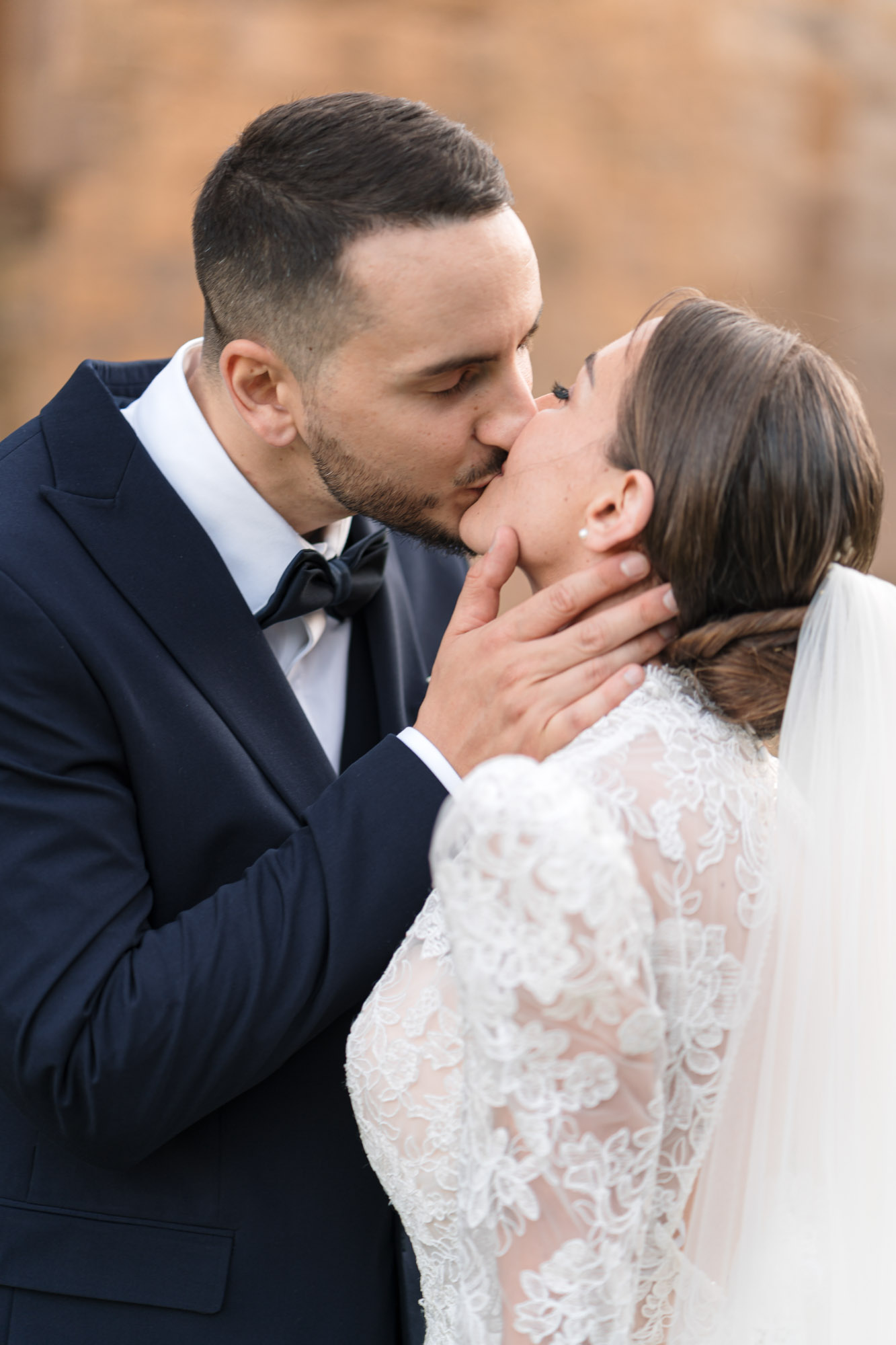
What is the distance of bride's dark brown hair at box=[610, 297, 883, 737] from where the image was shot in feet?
5.44

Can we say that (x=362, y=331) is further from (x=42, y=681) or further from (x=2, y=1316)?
(x=2, y=1316)

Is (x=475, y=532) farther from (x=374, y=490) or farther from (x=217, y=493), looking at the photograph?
(x=217, y=493)

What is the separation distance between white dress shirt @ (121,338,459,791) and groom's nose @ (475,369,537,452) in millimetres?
417

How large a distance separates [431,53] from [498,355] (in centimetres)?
444

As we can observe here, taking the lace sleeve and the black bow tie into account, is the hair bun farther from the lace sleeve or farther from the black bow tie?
the black bow tie

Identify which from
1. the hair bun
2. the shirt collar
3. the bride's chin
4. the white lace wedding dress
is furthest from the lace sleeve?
the shirt collar

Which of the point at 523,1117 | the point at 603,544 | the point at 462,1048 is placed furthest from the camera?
the point at 603,544

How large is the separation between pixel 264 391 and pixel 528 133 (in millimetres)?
4290

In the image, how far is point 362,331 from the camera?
2.19 metres

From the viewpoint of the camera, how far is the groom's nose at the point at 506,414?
2.19 m

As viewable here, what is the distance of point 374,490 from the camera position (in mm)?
2314

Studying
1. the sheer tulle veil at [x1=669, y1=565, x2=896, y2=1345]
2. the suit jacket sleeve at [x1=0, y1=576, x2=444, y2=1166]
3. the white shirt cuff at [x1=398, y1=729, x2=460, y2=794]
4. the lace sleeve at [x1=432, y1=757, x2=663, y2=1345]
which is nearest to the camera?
the lace sleeve at [x1=432, y1=757, x2=663, y2=1345]

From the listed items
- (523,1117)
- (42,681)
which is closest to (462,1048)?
(523,1117)

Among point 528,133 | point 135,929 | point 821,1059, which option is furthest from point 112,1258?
point 528,133
